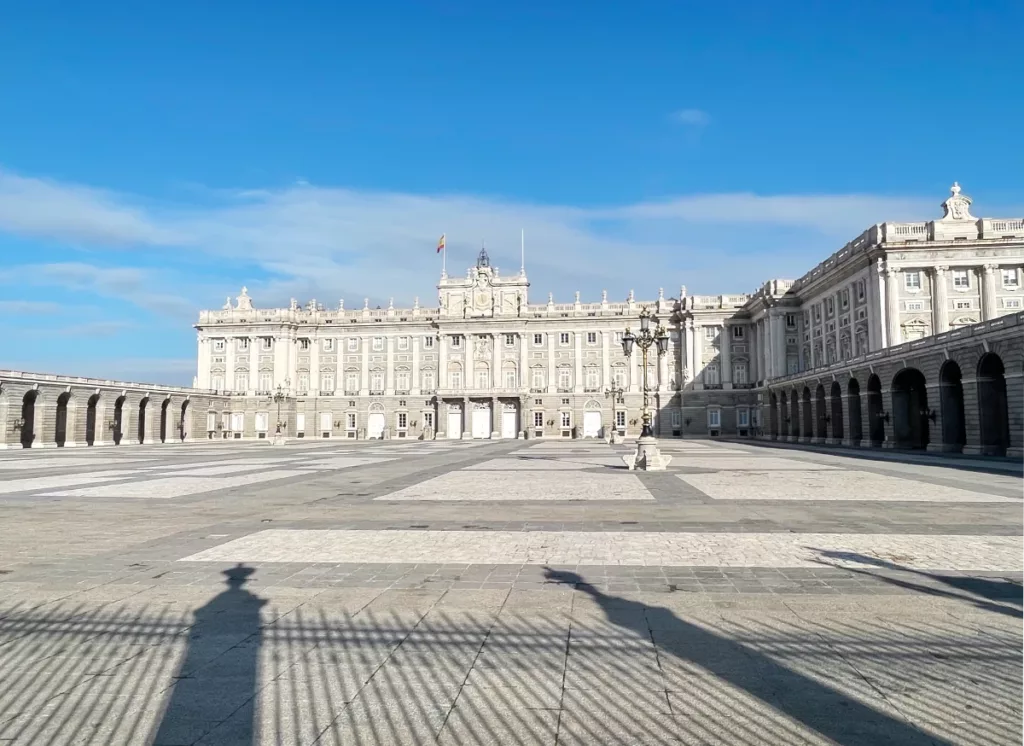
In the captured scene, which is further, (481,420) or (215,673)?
(481,420)

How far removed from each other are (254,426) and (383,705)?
8544cm

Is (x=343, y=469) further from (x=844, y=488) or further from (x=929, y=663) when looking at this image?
(x=929, y=663)

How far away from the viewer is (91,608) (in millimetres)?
6785

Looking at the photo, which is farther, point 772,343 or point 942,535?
point 772,343

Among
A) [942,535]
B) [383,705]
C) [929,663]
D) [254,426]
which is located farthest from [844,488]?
[254,426]

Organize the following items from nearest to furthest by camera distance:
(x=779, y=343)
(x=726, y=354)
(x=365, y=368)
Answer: (x=779, y=343) < (x=726, y=354) < (x=365, y=368)

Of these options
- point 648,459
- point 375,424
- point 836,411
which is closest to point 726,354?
point 836,411

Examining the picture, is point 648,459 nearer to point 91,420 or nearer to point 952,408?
point 952,408

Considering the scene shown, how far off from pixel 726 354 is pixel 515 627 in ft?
249

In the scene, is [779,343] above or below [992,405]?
above

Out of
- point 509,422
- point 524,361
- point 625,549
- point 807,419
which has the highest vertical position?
point 524,361

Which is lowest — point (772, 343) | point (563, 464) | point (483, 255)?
point (563, 464)

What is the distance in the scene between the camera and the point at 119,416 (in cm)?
6481

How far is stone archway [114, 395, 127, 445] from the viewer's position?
61.9 meters
